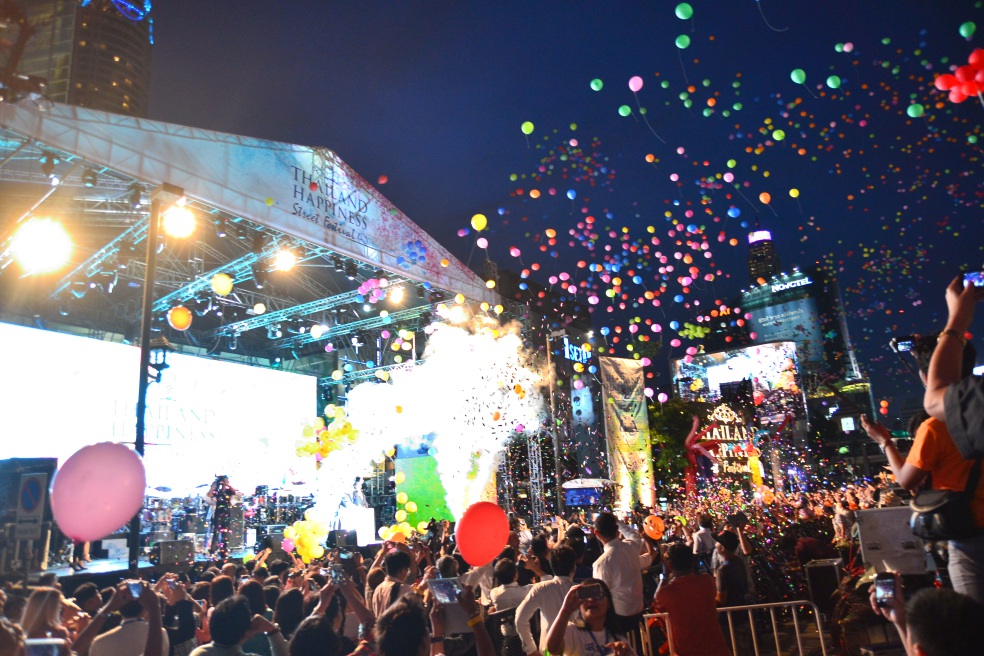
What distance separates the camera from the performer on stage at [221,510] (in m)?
14.1

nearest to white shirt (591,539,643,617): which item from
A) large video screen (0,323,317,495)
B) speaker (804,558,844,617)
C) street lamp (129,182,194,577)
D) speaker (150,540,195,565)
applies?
speaker (804,558,844,617)

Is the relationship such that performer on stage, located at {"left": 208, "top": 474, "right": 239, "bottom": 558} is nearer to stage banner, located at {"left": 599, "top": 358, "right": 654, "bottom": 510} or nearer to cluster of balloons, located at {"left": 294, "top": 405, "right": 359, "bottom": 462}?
cluster of balloons, located at {"left": 294, "top": 405, "right": 359, "bottom": 462}

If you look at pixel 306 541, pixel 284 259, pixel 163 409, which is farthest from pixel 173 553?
pixel 284 259

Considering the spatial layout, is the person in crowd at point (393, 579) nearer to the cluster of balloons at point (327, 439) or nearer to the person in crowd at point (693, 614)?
the person in crowd at point (693, 614)

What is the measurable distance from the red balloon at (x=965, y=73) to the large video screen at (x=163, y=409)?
41.1ft

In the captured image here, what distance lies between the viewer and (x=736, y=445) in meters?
28.3

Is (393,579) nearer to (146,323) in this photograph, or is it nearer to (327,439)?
(146,323)

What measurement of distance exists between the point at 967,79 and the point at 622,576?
464cm

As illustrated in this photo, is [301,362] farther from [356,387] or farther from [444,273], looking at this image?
[444,273]

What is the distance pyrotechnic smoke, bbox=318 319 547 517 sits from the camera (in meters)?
16.2

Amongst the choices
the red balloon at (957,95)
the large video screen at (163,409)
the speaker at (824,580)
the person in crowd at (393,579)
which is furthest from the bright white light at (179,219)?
the red balloon at (957,95)

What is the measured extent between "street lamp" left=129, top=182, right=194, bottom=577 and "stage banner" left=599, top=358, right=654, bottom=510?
12563 millimetres

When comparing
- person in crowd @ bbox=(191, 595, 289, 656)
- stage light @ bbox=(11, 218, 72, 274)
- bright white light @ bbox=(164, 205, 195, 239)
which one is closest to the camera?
person in crowd @ bbox=(191, 595, 289, 656)

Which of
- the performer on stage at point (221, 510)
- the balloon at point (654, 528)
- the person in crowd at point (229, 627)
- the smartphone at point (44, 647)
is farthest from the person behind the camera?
the performer on stage at point (221, 510)
